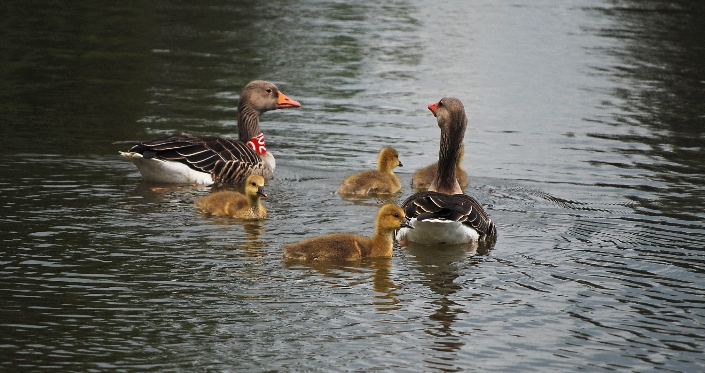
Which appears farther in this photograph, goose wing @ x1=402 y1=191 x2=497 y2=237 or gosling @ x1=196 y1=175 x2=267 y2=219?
gosling @ x1=196 y1=175 x2=267 y2=219

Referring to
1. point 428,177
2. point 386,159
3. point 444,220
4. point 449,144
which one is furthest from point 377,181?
point 444,220

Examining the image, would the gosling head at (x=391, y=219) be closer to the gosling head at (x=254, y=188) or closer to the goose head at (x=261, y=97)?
the gosling head at (x=254, y=188)

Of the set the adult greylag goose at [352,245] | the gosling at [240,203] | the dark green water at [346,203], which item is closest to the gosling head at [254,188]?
the gosling at [240,203]

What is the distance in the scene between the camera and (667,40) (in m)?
28.5

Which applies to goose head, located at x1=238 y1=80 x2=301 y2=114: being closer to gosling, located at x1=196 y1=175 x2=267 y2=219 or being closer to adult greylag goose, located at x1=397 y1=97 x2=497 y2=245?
gosling, located at x1=196 y1=175 x2=267 y2=219

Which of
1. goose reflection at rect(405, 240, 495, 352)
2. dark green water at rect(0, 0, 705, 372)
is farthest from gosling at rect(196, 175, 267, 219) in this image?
goose reflection at rect(405, 240, 495, 352)

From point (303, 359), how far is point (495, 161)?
927cm

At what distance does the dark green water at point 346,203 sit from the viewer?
824 cm

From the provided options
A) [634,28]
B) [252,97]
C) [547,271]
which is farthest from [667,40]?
[547,271]

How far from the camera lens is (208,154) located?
47.5 feet

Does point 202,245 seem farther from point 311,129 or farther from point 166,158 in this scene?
point 311,129

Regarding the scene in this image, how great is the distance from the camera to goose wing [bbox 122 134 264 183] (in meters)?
14.1

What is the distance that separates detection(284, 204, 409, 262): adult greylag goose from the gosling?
5.70 ft

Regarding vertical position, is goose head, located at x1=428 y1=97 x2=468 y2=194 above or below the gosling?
above
